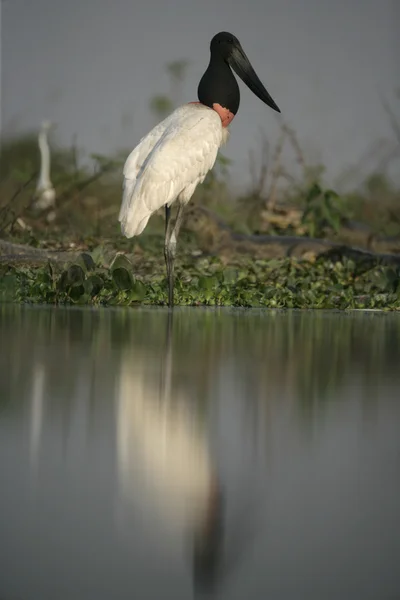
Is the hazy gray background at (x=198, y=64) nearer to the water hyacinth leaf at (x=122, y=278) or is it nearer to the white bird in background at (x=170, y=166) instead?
the white bird in background at (x=170, y=166)

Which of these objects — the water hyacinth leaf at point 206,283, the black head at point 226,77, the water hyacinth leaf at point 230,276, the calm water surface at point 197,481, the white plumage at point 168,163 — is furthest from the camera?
the black head at point 226,77

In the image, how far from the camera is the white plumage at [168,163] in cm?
450

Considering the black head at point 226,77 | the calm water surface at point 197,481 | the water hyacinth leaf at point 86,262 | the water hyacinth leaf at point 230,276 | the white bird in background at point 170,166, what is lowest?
the calm water surface at point 197,481

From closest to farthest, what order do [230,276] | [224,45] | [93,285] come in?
1. [93,285]
2. [230,276]
3. [224,45]

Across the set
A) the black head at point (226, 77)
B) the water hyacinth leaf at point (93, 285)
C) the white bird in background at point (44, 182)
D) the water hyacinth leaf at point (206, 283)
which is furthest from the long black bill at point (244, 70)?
the white bird in background at point (44, 182)

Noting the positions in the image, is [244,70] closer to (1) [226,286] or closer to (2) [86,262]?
(1) [226,286]

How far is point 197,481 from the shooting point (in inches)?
32.9

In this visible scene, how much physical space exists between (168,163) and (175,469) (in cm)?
375

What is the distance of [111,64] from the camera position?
7211 mm

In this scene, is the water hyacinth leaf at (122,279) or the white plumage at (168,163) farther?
the water hyacinth leaf at (122,279)

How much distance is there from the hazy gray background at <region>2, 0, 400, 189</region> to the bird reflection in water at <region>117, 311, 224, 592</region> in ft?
18.7

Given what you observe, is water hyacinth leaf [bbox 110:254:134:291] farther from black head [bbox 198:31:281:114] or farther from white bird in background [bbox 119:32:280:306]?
black head [bbox 198:31:281:114]

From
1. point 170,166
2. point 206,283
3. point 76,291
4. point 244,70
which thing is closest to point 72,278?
point 76,291

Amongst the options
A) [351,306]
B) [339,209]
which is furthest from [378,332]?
[339,209]
